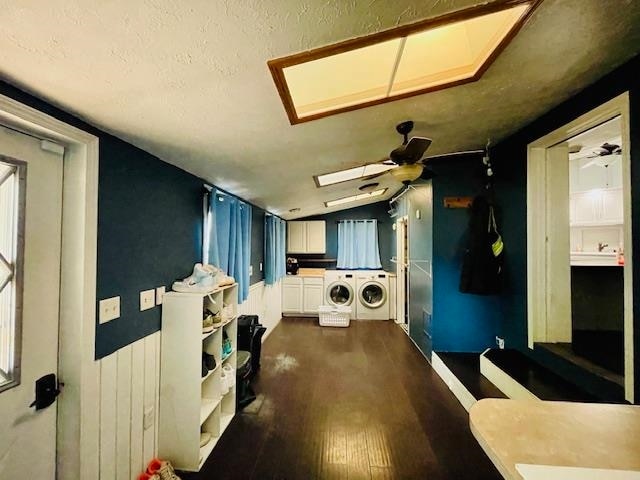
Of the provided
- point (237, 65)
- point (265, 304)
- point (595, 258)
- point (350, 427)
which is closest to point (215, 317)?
point (350, 427)

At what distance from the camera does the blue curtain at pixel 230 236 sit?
96.8 inches

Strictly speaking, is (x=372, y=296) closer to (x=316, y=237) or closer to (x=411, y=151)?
(x=316, y=237)

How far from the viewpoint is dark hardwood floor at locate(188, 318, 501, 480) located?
5.79ft

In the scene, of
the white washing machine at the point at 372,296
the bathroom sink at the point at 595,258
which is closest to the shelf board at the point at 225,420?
the white washing machine at the point at 372,296

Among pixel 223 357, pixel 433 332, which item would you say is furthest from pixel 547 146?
pixel 223 357

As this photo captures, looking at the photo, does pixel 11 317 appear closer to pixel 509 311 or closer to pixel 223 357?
pixel 223 357

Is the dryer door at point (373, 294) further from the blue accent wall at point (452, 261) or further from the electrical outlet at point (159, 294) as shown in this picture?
the electrical outlet at point (159, 294)

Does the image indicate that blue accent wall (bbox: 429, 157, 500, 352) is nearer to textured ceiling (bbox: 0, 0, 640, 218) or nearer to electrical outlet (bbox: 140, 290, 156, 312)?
textured ceiling (bbox: 0, 0, 640, 218)

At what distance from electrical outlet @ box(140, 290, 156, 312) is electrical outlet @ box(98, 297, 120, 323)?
179mm

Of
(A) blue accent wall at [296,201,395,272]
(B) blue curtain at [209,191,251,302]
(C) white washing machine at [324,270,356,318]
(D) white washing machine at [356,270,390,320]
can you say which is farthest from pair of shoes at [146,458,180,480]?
(A) blue accent wall at [296,201,395,272]

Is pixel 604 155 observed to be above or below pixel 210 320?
above

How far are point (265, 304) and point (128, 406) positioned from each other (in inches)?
117

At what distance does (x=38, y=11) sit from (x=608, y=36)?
212 cm

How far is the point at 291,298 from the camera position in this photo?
5.79 m
